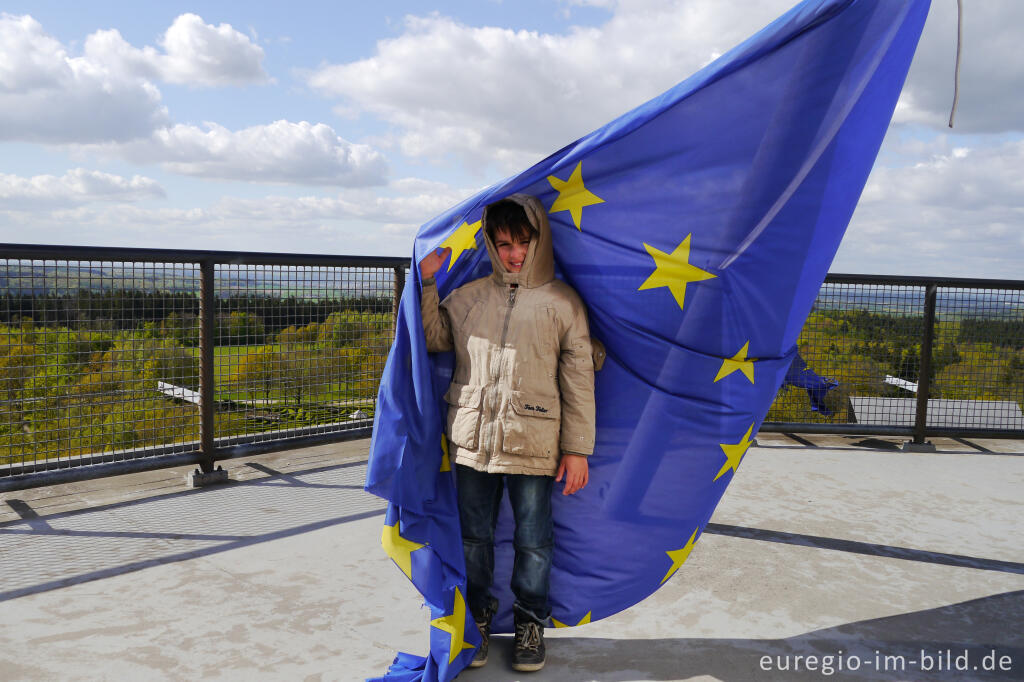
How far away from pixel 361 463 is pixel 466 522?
116 inches

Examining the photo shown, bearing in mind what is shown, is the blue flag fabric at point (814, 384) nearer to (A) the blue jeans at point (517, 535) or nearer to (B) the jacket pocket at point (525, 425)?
(A) the blue jeans at point (517, 535)

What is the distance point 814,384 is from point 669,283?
177 inches

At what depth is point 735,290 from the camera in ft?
8.98

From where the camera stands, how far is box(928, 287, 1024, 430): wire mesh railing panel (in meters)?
6.71

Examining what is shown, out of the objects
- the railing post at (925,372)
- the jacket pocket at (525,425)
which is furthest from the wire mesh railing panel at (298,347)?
the railing post at (925,372)

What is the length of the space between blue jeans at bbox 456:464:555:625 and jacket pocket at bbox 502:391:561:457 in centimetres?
15

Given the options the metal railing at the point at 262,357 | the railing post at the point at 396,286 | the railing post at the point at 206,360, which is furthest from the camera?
the railing post at the point at 396,286

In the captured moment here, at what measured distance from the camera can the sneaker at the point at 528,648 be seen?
9.02ft

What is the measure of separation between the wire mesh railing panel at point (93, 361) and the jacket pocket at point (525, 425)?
300cm

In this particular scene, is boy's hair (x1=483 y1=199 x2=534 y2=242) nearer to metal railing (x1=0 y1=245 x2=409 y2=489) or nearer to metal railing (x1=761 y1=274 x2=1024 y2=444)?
metal railing (x1=0 y1=245 x2=409 y2=489)

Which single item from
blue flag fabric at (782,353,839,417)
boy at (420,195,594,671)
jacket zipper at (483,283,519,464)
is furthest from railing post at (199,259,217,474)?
blue flag fabric at (782,353,839,417)

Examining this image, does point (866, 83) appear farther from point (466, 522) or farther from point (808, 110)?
point (466, 522)

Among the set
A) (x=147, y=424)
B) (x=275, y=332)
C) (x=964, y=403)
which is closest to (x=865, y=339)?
(x=964, y=403)

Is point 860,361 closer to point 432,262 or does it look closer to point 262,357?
point 262,357
